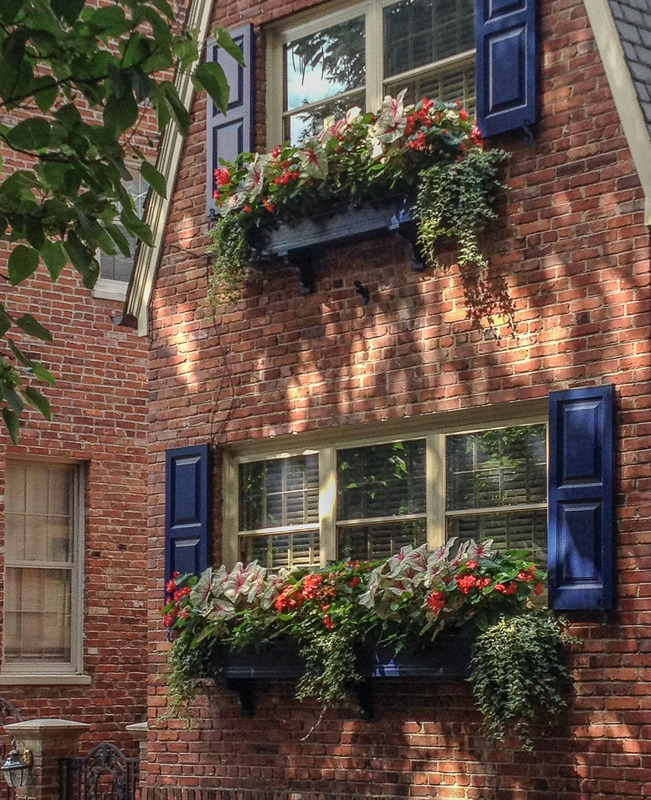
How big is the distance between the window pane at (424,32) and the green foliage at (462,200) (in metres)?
1.02

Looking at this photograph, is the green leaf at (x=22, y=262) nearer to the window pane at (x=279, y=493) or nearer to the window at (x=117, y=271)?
the window pane at (x=279, y=493)

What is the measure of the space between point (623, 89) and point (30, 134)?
477 cm

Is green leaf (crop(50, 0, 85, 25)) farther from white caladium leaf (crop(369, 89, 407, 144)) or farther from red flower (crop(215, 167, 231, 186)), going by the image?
red flower (crop(215, 167, 231, 186))

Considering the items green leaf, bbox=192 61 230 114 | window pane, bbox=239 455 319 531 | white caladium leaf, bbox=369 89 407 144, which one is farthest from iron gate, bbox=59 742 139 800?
green leaf, bbox=192 61 230 114

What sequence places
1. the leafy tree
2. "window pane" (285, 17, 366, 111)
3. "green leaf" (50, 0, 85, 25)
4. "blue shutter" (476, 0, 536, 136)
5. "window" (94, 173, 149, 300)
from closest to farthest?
1. "green leaf" (50, 0, 85, 25)
2. the leafy tree
3. "blue shutter" (476, 0, 536, 136)
4. "window pane" (285, 17, 366, 111)
5. "window" (94, 173, 149, 300)

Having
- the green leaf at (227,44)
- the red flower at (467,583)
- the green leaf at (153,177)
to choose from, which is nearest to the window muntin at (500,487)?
the red flower at (467,583)

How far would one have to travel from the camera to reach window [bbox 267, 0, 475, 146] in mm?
11367

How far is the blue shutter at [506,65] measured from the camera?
10.6 meters

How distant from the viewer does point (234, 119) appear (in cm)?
1257

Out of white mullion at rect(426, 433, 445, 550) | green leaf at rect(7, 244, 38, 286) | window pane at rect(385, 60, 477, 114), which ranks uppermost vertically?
window pane at rect(385, 60, 477, 114)

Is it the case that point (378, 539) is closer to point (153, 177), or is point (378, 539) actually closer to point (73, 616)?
point (153, 177)

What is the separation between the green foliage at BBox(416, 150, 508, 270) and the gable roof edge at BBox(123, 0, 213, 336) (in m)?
2.92

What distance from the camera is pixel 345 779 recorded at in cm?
1118

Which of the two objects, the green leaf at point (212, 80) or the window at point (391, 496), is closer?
the green leaf at point (212, 80)
